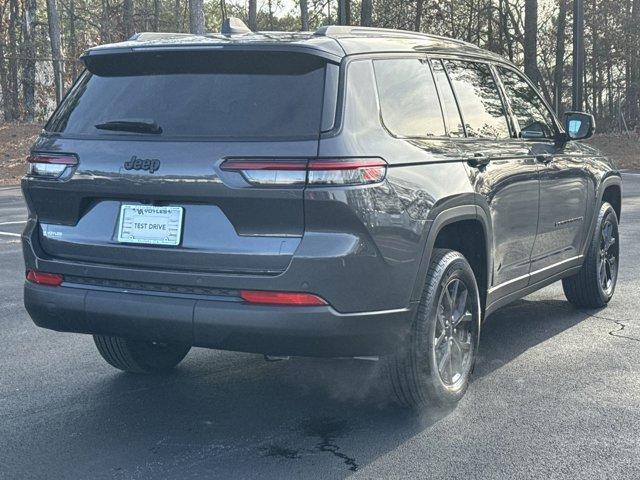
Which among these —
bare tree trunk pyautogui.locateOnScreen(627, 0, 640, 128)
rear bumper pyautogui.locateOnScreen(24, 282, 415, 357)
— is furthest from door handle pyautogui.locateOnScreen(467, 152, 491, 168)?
bare tree trunk pyautogui.locateOnScreen(627, 0, 640, 128)

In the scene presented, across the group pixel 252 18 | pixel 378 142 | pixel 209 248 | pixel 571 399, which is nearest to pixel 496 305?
pixel 571 399

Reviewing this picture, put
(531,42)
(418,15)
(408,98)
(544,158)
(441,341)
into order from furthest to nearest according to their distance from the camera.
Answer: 1. (418,15)
2. (531,42)
3. (544,158)
4. (441,341)
5. (408,98)

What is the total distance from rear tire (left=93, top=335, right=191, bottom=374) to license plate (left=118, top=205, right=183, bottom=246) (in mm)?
1150

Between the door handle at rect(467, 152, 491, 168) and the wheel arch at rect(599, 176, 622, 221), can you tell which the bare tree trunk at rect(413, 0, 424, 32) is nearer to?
the wheel arch at rect(599, 176, 622, 221)

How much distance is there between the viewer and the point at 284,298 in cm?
389

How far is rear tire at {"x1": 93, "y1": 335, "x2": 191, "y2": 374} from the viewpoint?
5.20 metres

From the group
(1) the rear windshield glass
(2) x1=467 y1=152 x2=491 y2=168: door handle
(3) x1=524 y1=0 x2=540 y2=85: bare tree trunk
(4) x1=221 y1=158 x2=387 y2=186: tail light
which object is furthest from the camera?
(3) x1=524 y1=0 x2=540 y2=85: bare tree trunk

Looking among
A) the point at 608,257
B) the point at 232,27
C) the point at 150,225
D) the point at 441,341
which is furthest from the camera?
the point at 608,257

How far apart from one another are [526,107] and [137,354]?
2.88m

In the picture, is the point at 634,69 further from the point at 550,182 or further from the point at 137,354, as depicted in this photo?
the point at 137,354

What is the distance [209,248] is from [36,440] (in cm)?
125

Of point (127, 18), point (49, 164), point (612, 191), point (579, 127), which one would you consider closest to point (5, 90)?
point (127, 18)

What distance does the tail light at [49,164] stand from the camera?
14.3 ft

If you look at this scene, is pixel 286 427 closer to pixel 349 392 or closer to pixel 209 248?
pixel 349 392
